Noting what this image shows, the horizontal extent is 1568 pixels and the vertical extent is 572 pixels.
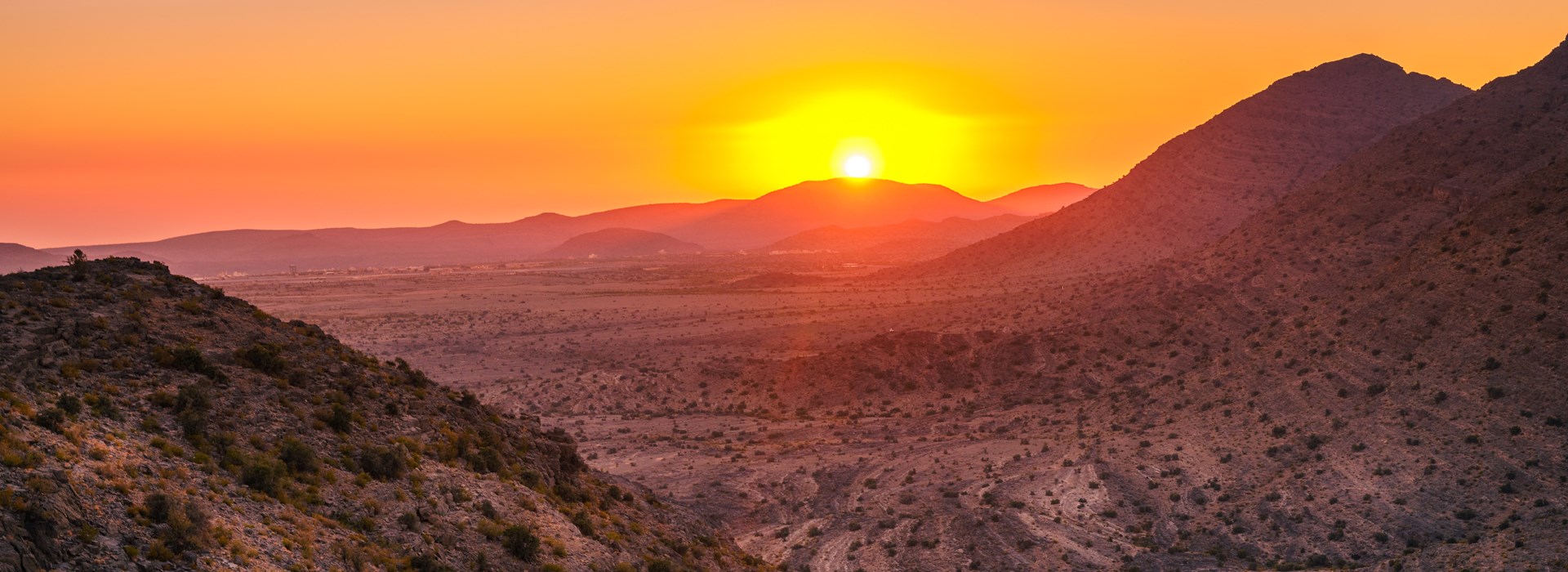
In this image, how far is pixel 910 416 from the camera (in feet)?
165

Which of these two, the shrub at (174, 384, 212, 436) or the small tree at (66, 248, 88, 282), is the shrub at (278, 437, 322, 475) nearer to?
the shrub at (174, 384, 212, 436)

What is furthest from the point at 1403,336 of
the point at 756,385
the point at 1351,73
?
the point at 1351,73

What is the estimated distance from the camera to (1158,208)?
99.3 m

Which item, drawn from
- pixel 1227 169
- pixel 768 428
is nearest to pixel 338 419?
pixel 768 428

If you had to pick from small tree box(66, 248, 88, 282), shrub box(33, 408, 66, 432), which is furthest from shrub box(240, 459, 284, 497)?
small tree box(66, 248, 88, 282)

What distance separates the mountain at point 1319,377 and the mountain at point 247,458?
48.6 ft

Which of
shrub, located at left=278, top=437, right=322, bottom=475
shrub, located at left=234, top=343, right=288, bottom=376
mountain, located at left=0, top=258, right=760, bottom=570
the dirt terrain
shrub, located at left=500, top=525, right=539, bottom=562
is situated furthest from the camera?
the dirt terrain

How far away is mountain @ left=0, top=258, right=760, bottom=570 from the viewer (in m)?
13.4

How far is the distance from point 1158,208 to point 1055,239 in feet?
38.1

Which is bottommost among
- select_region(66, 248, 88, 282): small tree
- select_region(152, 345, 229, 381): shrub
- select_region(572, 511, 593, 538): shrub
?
select_region(572, 511, 593, 538): shrub

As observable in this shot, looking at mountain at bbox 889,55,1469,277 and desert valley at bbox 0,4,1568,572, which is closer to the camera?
desert valley at bbox 0,4,1568,572

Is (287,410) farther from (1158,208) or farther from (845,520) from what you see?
(1158,208)

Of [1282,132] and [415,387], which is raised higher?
[1282,132]

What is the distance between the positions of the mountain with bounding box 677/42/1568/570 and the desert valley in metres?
0.18
